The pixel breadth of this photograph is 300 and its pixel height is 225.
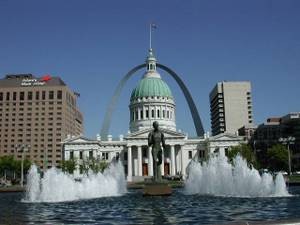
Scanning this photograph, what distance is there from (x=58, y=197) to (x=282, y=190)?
803 inches

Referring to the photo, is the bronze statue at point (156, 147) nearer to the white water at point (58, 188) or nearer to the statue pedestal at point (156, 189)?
the statue pedestal at point (156, 189)

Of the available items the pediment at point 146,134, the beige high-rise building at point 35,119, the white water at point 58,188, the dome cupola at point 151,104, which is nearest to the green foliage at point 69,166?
the pediment at point 146,134

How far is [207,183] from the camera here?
4422 centimetres

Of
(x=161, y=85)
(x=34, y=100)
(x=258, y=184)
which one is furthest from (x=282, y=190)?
(x=34, y=100)

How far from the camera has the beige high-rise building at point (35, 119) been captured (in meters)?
179

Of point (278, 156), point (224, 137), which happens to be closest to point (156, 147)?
point (278, 156)

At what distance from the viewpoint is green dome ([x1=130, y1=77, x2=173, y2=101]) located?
138 meters

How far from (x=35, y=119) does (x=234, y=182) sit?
152828 millimetres

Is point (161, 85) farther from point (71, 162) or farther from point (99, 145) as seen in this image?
point (71, 162)

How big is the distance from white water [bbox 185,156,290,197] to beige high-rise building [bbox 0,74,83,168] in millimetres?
138248

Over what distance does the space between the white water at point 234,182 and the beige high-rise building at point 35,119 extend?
454 feet

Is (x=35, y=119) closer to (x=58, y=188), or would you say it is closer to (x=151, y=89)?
(x=151, y=89)

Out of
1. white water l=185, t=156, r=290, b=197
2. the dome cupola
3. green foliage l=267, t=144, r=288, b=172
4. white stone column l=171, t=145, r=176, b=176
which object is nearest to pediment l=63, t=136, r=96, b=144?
the dome cupola

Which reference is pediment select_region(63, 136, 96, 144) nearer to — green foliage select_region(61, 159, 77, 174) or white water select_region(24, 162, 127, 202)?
green foliage select_region(61, 159, 77, 174)
